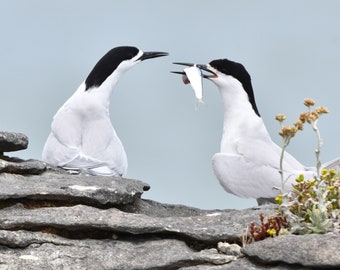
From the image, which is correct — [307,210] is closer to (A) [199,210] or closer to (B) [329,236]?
(B) [329,236]

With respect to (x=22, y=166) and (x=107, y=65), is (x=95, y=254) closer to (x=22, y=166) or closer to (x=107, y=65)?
(x=22, y=166)

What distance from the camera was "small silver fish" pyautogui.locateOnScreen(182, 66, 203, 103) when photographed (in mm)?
10375

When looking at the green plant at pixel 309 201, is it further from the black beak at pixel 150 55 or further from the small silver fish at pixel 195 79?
the black beak at pixel 150 55

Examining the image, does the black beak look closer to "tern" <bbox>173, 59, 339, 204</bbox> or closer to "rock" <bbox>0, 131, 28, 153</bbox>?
"tern" <bbox>173, 59, 339, 204</bbox>

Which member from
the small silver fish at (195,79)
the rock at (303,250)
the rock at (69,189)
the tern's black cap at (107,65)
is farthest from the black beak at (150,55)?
the rock at (303,250)

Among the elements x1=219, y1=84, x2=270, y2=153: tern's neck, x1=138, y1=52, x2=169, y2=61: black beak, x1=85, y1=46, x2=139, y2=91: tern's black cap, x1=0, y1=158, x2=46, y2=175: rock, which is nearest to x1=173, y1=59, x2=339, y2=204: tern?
x1=219, y1=84, x2=270, y2=153: tern's neck

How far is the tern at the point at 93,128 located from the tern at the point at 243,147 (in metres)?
0.97

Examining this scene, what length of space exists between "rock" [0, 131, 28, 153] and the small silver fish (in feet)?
7.21

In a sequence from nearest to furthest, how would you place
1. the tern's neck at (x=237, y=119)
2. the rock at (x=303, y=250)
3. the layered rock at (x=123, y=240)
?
the rock at (x=303, y=250)
the layered rock at (x=123, y=240)
the tern's neck at (x=237, y=119)

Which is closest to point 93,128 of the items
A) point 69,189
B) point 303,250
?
point 69,189

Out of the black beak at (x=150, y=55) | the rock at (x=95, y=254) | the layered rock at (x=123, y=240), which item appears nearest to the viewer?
the layered rock at (x=123, y=240)

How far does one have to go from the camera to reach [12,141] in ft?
35.9

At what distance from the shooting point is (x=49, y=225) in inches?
347

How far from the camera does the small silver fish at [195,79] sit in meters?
10.4
